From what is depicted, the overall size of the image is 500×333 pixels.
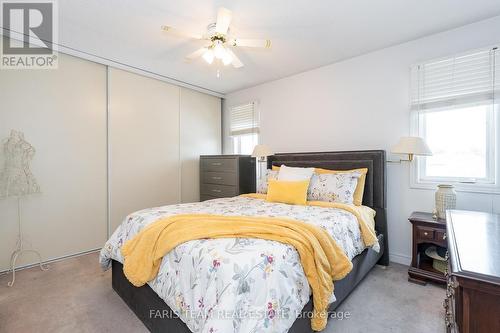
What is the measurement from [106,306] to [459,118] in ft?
12.5

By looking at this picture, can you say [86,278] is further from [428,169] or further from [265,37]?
[428,169]

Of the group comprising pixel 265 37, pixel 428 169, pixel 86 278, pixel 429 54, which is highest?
pixel 265 37

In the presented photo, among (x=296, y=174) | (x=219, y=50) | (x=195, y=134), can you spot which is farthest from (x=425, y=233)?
(x=195, y=134)

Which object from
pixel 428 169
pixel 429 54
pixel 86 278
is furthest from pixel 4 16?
pixel 428 169

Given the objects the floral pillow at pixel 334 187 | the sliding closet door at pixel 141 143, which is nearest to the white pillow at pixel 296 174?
the floral pillow at pixel 334 187

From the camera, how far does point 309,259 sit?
1438mm

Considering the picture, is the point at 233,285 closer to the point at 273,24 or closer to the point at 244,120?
the point at 273,24

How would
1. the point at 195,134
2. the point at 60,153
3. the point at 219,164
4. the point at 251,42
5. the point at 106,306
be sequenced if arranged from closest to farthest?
the point at 106,306, the point at 251,42, the point at 60,153, the point at 219,164, the point at 195,134

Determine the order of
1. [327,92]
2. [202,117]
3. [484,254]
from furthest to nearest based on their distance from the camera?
[202,117], [327,92], [484,254]

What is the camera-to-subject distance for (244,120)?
458 cm

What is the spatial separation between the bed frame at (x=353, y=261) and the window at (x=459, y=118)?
436 millimetres

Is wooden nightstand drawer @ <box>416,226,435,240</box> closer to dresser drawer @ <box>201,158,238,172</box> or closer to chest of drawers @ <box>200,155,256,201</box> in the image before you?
chest of drawers @ <box>200,155,256,201</box>

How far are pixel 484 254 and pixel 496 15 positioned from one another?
265cm

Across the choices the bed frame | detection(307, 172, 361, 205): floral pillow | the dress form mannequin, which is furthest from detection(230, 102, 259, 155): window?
the dress form mannequin
